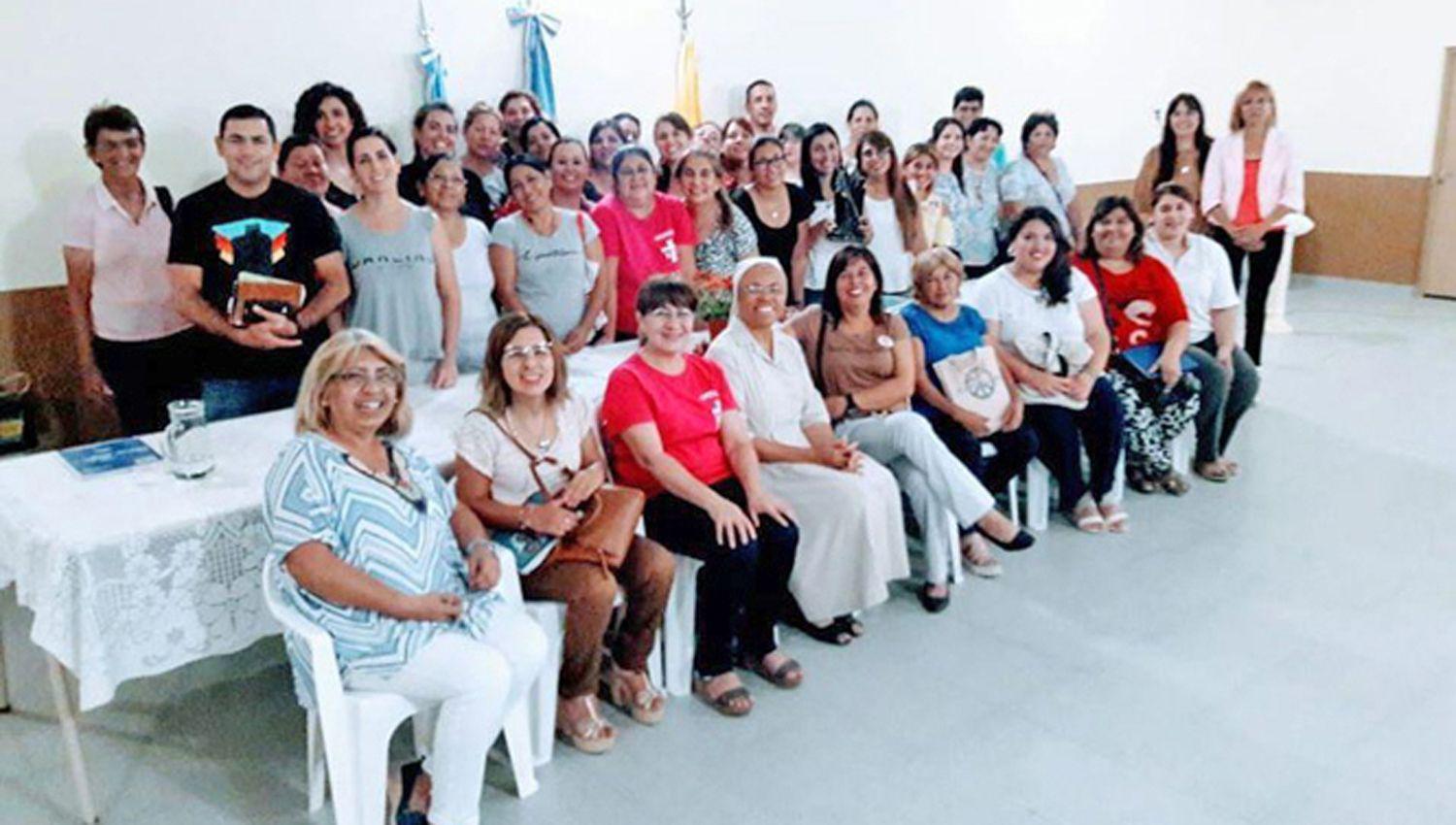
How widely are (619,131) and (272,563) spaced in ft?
9.67

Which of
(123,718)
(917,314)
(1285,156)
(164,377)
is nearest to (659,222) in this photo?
(917,314)

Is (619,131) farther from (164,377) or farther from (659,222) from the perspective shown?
(164,377)

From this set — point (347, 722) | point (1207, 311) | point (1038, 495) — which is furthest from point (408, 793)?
point (1207, 311)

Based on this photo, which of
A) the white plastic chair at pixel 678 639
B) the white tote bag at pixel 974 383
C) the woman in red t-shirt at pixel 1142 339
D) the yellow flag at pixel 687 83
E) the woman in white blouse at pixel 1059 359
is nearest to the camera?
the white plastic chair at pixel 678 639

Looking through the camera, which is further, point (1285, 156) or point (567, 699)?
point (1285, 156)

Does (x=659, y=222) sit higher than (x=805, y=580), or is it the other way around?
(x=659, y=222)

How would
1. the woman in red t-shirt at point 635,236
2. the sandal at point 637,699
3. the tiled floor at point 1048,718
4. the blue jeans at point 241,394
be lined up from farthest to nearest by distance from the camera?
the woman in red t-shirt at point 635,236 < the blue jeans at point 241,394 < the sandal at point 637,699 < the tiled floor at point 1048,718

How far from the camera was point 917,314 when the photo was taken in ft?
12.5

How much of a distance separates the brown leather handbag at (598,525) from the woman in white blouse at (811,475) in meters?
0.60

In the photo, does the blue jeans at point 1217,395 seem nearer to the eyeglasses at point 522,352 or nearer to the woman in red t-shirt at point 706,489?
the woman in red t-shirt at point 706,489

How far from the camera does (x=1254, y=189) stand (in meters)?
5.66

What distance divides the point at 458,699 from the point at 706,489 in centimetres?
88

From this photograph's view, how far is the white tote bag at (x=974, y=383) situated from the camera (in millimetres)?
3727

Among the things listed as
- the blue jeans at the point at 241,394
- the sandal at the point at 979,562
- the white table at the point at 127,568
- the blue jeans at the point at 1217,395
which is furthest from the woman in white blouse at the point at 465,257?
the blue jeans at the point at 1217,395
